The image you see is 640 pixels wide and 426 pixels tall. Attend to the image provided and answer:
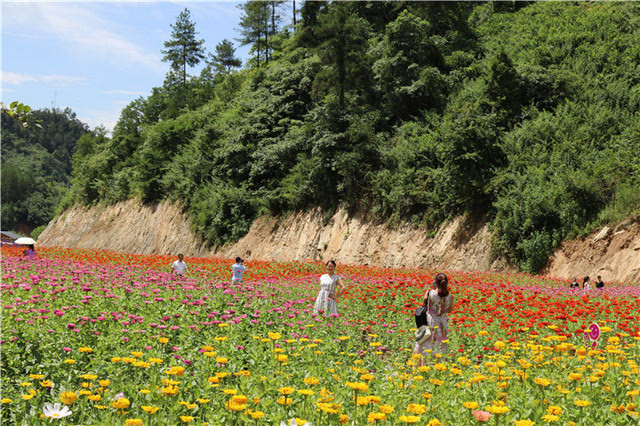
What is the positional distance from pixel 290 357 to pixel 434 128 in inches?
919

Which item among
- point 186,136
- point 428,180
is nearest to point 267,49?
point 186,136

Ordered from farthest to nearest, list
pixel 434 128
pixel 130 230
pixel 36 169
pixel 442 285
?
pixel 36 169 → pixel 130 230 → pixel 434 128 → pixel 442 285

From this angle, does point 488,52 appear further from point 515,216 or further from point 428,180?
point 515,216

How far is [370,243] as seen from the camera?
26250 millimetres

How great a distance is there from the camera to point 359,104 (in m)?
31.3

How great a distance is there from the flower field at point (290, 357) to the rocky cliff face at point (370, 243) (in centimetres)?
456

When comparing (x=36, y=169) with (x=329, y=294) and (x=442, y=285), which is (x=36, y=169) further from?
(x=442, y=285)

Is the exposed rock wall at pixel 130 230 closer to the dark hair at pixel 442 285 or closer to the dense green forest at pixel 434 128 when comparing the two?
the dense green forest at pixel 434 128

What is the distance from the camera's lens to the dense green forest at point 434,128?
20906 millimetres

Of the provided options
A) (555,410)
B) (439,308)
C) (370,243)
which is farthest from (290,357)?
(370,243)

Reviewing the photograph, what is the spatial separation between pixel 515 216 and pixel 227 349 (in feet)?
56.7

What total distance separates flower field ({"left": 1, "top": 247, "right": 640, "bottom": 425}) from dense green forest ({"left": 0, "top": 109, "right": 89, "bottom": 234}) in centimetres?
8509

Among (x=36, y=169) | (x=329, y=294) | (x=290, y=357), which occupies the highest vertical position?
(x=36, y=169)

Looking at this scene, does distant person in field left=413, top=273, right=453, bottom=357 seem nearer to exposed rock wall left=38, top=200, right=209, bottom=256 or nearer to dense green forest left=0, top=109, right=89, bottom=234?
exposed rock wall left=38, top=200, right=209, bottom=256
